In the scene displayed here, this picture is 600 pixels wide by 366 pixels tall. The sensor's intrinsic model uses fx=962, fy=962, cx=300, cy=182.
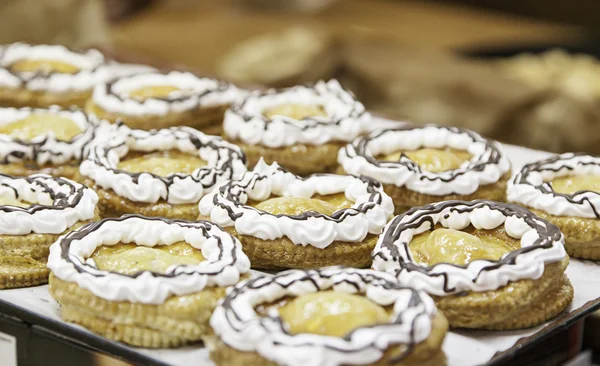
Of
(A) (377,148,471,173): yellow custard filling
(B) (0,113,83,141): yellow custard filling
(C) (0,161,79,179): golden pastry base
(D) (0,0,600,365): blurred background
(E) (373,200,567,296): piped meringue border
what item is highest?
(E) (373,200,567,296): piped meringue border

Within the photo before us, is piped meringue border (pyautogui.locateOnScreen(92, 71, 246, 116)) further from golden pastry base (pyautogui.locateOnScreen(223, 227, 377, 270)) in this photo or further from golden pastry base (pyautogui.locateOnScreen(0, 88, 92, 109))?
golden pastry base (pyautogui.locateOnScreen(223, 227, 377, 270))

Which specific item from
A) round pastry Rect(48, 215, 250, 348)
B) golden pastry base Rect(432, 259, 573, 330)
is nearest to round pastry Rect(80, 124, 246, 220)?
round pastry Rect(48, 215, 250, 348)

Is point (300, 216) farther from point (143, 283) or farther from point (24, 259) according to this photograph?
point (24, 259)

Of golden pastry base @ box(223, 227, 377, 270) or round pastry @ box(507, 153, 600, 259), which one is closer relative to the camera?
golden pastry base @ box(223, 227, 377, 270)

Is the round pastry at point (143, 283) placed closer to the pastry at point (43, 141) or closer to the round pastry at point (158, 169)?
the round pastry at point (158, 169)

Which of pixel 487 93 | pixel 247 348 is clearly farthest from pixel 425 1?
pixel 247 348

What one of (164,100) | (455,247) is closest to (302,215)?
(455,247)
